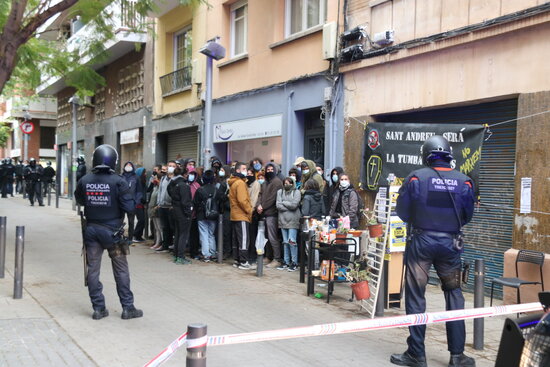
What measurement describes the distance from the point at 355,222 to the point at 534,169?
9.62 ft

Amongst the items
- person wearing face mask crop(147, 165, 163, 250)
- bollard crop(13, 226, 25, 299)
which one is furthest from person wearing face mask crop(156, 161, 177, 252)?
bollard crop(13, 226, 25, 299)

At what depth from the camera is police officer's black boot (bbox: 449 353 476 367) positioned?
5.09m

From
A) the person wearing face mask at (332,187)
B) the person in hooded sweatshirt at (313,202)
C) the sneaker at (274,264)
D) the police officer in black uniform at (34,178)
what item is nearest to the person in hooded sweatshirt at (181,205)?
the sneaker at (274,264)

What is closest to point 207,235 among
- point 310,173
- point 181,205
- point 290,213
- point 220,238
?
point 220,238

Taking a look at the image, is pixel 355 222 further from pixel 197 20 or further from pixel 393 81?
pixel 197 20

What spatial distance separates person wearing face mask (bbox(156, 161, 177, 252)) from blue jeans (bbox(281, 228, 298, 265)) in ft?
8.97

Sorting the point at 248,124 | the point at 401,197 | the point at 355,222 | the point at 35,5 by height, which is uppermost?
the point at 35,5

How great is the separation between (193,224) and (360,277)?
5166 mm

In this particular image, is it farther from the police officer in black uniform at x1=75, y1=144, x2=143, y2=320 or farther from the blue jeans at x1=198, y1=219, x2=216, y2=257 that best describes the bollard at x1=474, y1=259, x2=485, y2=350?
the blue jeans at x1=198, y1=219, x2=216, y2=257

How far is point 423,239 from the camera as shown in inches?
203

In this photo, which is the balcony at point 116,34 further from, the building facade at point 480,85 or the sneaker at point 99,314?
the sneaker at point 99,314

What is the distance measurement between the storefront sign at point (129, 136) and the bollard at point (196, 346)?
19.1 meters

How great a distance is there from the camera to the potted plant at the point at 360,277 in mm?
7012

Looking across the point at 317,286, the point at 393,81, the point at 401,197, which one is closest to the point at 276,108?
the point at 393,81
